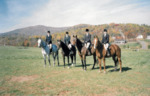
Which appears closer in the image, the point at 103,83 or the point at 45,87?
the point at 45,87

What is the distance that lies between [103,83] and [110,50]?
156 inches

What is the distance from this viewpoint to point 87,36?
11.5 m

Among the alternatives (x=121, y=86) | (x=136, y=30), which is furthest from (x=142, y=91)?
(x=136, y=30)

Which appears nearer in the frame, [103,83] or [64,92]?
[64,92]

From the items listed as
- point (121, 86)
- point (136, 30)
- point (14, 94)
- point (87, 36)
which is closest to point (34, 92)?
point (14, 94)

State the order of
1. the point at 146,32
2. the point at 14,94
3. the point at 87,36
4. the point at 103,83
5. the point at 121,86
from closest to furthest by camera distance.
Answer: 1. the point at 14,94
2. the point at 121,86
3. the point at 103,83
4. the point at 87,36
5. the point at 146,32

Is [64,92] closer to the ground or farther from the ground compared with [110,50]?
closer to the ground

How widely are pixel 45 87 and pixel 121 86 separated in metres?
4.76

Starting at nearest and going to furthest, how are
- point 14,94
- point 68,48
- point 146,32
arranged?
point 14,94 → point 68,48 → point 146,32

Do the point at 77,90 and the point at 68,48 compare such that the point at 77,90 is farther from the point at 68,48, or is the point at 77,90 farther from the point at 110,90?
the point at 68,48

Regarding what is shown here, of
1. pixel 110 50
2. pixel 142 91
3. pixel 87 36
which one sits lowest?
pixel 142 91

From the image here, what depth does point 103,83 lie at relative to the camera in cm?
765

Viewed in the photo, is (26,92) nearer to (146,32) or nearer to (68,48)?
(68,48)

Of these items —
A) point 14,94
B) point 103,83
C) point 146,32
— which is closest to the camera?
point 14,94
